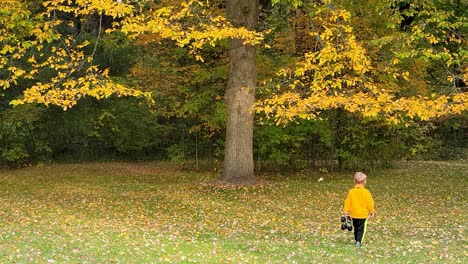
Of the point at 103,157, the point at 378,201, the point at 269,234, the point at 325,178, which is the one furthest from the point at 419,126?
the point at 269,234

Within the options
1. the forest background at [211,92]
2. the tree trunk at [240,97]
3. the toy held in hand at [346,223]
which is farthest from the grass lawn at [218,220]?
the forest background at [211,92]

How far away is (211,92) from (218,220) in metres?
9.75

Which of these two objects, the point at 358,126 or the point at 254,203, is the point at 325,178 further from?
the point at 254,203

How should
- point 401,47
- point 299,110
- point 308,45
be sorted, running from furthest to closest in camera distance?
point 308,45 < point 401,47 < point 299,110

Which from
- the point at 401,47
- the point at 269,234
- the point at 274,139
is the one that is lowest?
the point at 269,234

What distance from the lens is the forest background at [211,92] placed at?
17125 millimetres

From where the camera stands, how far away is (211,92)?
72.1 ft

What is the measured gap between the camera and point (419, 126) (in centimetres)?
2888

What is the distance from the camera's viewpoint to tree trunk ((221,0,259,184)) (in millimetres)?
17641

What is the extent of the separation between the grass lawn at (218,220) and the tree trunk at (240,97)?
0.92 meters

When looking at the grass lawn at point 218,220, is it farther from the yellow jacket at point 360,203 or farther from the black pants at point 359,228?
the yellow jacket at point 360,203

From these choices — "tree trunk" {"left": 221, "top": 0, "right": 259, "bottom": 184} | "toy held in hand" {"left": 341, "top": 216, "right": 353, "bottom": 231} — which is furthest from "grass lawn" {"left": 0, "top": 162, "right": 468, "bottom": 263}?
"tree trunk" {"left": 221, "top": 0, "right": 259, "bottom": 184}

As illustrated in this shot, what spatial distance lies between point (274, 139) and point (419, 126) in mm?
9920

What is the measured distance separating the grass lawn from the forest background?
6.16 feet
